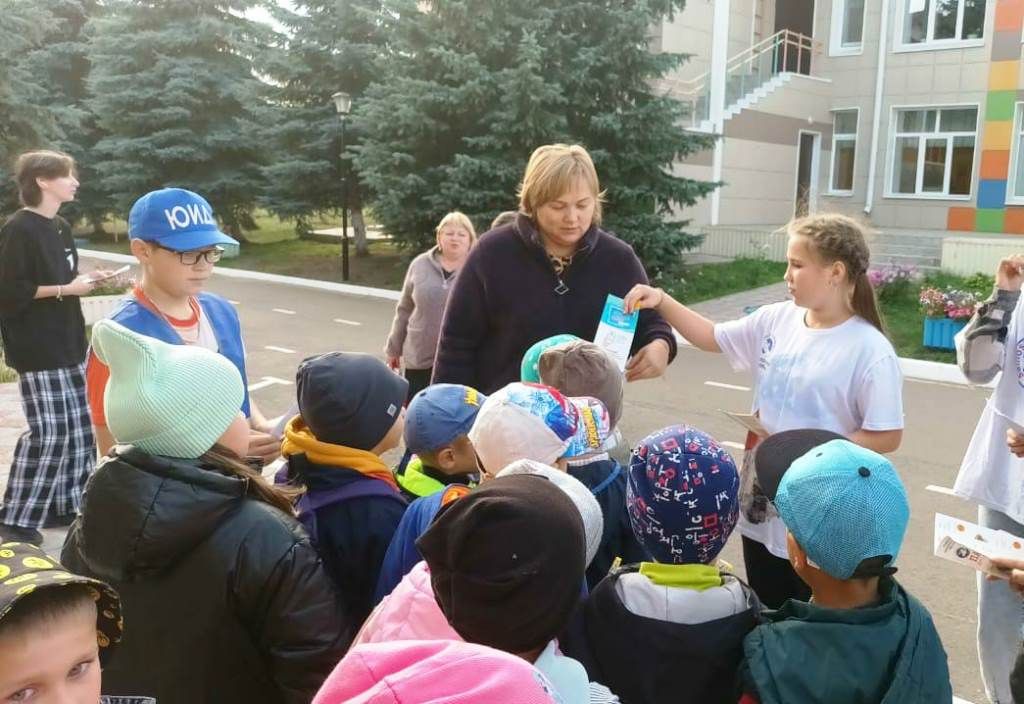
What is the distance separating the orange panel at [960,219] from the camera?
69.9 ft

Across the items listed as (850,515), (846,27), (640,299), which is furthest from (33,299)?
(846,27)

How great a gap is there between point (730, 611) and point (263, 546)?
101cm

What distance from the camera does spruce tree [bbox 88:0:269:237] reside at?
2391cm

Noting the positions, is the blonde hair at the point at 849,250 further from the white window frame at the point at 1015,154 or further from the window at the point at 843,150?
the window at the point at 843,150

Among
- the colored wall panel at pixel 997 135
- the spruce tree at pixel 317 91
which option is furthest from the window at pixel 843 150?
the spruce tree at pixel 317 91

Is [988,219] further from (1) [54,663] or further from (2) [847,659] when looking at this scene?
(1) [54,663]

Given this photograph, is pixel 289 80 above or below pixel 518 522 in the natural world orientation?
above

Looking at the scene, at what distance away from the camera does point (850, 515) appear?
5.64 ft

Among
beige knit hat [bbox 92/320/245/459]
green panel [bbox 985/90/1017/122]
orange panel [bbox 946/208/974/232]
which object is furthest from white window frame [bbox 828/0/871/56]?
beige knit hat [bbox 92/320/245/459]

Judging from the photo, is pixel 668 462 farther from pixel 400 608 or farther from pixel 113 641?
pixel 113 641

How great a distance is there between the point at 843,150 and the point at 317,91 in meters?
15.1

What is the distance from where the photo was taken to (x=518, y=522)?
1.45m

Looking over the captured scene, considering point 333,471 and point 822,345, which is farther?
point 822,345

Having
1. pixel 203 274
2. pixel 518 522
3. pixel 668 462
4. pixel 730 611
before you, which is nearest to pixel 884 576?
pixel 730 611
